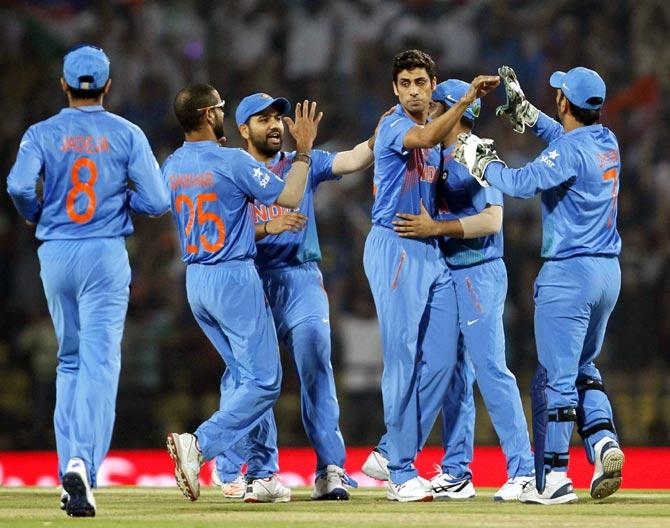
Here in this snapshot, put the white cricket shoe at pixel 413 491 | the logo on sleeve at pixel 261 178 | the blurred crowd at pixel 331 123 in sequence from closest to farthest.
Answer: the logo on sleeve at pixel 261 178
the white cricket shoe at pixel 413 491
the blurred crowd at pixel 331 123

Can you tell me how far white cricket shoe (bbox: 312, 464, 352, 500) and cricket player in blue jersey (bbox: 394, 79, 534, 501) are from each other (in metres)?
0.46

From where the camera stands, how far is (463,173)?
20.6 ft

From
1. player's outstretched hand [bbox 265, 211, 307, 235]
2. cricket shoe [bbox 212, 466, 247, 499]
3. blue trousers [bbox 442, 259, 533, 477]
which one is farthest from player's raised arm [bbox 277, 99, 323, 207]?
cricket shoe [bbox 212, 466, 247, 499]

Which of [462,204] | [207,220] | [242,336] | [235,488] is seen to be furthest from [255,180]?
[235,488]

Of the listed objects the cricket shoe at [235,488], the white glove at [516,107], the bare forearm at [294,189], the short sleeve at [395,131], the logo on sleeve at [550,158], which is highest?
the white glove at [516,107]

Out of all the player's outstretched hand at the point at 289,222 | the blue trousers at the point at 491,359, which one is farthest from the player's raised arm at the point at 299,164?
the blue trousers at the point at 491,359

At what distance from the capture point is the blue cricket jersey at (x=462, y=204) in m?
6.26

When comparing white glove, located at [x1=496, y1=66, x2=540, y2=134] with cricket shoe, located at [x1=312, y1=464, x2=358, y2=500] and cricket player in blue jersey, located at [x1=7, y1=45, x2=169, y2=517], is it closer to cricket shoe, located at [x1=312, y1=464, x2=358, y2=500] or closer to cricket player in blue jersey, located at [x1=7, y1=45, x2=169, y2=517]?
cricket player in blue jersey, located at [x1=7, y1=45, x2=169, y2=517]

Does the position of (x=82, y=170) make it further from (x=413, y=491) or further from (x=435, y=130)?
(x=413, y=491)

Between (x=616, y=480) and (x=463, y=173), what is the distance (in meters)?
1.63

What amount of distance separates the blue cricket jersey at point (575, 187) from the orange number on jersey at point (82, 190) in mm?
1793

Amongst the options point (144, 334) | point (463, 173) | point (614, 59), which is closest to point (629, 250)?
point (614, 59)

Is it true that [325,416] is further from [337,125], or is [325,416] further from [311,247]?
[337,125]

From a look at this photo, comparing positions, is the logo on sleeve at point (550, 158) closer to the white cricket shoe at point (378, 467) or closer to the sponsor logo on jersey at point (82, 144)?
the white cricket shoe at point (378, 467)
